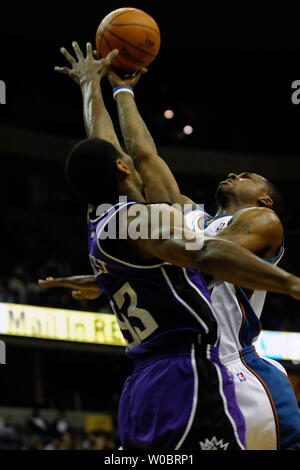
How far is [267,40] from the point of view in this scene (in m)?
13.9

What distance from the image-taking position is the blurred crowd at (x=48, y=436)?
11.2 m

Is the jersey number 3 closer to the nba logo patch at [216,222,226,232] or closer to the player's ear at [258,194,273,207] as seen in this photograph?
the nba logo patch at [216,222,226,232]

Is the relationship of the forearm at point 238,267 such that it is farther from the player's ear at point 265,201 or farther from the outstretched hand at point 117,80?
the outstretched hand at point 117,80

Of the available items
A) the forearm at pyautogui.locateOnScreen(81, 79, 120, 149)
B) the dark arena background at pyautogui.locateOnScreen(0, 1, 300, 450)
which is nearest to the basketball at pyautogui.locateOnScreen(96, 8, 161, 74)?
the forearm at pyautogui.locateOnScreen(81, 79, 120, 149)

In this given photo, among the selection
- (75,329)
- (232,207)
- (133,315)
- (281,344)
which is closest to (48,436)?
(75,329)

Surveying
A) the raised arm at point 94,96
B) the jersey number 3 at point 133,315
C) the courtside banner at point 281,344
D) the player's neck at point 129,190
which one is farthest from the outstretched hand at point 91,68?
the courtside banner at point 281,344

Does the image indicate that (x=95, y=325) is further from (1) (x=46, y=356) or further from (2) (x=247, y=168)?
(2) (x=247, y=168)

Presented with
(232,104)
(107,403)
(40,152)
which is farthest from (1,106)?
(107,403)

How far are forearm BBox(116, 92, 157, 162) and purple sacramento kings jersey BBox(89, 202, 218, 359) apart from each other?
1077mm

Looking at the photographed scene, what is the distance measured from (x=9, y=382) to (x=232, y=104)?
9.70m

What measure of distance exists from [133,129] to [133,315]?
1.36 metres

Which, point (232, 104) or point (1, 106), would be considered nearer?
point (1, 106)

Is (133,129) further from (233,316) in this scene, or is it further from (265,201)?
(233,316)

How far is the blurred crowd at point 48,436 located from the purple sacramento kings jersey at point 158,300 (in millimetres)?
8772
